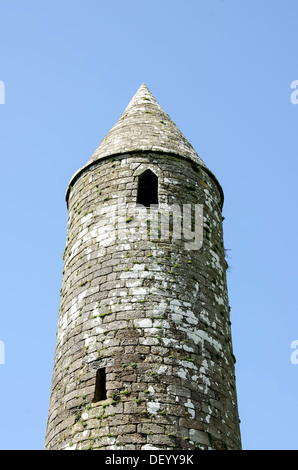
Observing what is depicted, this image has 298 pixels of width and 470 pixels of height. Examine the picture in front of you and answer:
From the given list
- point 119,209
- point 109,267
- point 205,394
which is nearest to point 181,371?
point 205,394

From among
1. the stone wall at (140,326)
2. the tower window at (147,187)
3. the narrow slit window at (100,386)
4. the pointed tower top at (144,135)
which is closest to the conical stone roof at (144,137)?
the pointed tower top at (144,135)

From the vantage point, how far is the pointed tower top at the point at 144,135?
10469 mm

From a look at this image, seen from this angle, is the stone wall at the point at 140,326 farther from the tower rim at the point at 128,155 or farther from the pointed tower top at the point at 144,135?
the pointed tower top at the point at 144,135

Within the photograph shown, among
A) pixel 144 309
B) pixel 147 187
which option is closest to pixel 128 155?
pixel 147 187

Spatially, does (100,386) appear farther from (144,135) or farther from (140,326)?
(144,135)

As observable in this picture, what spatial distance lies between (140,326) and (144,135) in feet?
12.8

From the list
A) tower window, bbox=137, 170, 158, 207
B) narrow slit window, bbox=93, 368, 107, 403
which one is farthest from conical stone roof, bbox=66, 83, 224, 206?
narrow slit window, bbox=93, 368, 107, 403

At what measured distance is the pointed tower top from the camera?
10469mm

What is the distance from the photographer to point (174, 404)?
7.71 metres

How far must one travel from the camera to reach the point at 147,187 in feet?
33.3

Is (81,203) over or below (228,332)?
over

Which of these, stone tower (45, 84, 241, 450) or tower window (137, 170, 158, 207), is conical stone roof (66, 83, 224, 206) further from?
tower window (137, 170, 158, 207)

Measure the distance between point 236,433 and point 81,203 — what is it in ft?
14.4
